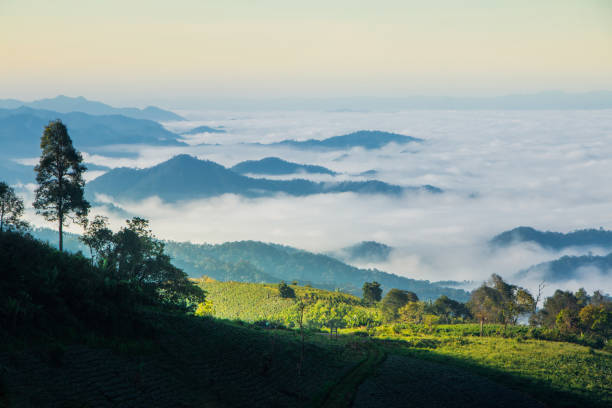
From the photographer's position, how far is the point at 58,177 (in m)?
47.2

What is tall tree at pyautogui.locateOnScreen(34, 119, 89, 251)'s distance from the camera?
151 feet

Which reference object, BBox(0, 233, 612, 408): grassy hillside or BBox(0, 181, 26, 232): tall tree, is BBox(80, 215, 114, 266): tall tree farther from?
BBox(0, 233, 612, 408): grassy hillside

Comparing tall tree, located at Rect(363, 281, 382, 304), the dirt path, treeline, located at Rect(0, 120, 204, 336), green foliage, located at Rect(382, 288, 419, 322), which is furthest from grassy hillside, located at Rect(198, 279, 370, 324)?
treeline, located at Rect(0, 120, 204, 336)

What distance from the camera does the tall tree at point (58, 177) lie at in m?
46.0

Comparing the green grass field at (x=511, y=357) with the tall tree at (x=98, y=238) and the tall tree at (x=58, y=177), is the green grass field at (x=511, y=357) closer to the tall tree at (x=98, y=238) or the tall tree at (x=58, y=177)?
the tall tree at (x=98, y=238)

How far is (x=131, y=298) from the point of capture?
3950cm

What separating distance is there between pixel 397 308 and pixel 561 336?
115 ft

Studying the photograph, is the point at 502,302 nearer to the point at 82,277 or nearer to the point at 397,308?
the point at 397,308

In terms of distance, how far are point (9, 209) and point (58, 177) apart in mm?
5391

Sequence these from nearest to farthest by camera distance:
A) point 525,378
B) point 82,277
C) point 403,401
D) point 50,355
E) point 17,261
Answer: point 50,355 → point 17,261 → point 82,277 → point 403,401 → point 525,378

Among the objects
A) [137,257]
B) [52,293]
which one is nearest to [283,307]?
[137,257]

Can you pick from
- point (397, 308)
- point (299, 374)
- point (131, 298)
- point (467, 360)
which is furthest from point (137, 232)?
point (397, 308)

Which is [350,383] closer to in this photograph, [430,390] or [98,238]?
[430,390]

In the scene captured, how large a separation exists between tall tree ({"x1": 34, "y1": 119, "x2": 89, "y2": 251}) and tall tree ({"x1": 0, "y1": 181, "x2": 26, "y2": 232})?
1.95 m
